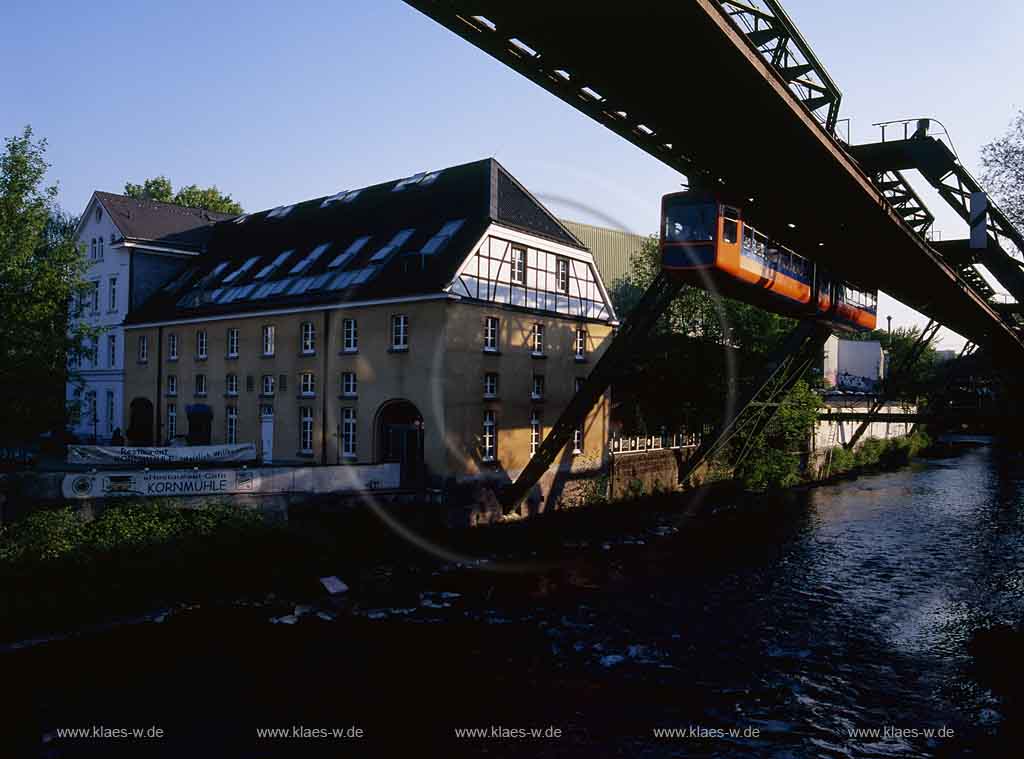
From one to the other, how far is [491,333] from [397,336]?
3.50m

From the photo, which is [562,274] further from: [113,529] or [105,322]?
[105,322]

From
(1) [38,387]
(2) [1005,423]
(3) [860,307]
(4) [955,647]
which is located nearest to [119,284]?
(1) [38,387]

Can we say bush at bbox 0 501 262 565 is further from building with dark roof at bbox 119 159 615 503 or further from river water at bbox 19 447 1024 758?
building with dark roof at bbox 119 159 615 503

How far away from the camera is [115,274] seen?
39469 mm

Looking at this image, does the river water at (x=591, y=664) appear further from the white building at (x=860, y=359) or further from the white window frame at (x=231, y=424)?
the white building at (x=860, y=359)

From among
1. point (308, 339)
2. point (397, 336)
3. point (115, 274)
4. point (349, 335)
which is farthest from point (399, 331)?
point (115, 274)

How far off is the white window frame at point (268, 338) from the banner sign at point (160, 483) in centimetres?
1148

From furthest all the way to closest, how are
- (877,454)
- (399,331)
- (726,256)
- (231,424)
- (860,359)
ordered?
(860,359), (877,454), (231,424), (399,331), (726,256)

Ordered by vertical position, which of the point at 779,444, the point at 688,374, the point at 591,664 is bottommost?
the point at 591,664

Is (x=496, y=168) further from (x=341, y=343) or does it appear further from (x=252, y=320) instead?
(x=252, y=320)

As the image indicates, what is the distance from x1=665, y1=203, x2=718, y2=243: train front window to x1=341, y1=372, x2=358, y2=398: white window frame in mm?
12985
